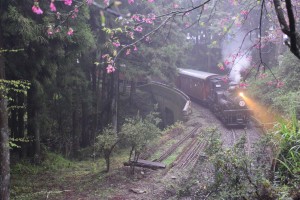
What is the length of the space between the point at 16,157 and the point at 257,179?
32.9 ft

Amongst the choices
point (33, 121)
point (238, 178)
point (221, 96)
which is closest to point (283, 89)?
point (221, 96)

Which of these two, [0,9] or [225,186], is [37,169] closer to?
[0,9]

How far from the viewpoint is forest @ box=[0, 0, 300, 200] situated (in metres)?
5.19

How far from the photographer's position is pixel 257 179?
546 cm

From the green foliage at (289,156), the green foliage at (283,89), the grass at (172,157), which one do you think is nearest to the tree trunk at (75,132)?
the grass at (172,157)

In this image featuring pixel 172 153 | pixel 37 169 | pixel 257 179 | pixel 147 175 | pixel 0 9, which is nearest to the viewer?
pixel 257 179

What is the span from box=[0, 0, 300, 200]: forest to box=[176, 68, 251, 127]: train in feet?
4.80

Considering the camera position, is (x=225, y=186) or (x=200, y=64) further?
(x=200, y=64)

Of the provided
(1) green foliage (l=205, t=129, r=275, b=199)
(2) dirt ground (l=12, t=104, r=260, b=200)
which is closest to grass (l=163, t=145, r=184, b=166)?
(2) dirt ground (l=12, t=104, r=260, b=200)

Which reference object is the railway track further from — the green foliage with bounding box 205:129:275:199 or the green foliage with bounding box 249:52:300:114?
the green foliage with bounding box 205:129:275:199

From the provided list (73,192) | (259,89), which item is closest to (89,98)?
(73,192)

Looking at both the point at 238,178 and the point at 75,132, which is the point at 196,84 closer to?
the point at 75,132

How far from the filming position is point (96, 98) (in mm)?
16953

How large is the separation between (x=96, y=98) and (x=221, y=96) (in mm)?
7312
